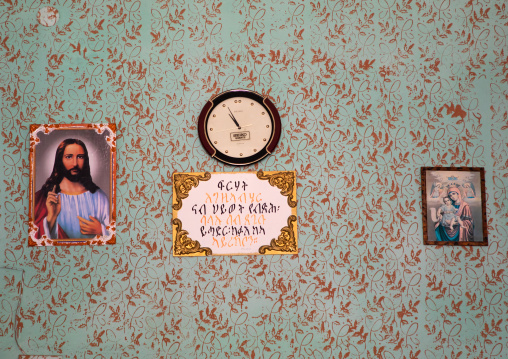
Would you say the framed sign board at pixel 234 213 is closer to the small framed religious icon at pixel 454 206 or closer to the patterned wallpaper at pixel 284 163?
the patterned wallpaper at pixel 284 163

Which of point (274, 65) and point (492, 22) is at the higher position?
point (492, 22)

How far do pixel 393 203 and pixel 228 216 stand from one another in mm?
805

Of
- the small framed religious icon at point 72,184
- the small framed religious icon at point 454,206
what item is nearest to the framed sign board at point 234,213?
the small framed religious icon at point 72,184

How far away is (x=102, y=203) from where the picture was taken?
2.24 metres

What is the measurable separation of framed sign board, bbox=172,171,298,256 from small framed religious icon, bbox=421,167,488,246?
2.15 ft

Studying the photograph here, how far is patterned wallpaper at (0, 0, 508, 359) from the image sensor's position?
2197 millimetres

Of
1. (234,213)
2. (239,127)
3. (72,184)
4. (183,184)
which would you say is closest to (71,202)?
(72,184)

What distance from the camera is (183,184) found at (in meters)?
2.25

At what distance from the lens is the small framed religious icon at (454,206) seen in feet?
7.40

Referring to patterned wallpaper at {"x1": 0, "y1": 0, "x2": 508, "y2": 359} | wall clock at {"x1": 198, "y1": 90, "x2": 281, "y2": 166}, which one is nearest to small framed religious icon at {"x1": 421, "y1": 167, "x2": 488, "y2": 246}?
patterned wallpaper at {"x1": 0, "y1": 0, "x2": 508, "y2": 359}

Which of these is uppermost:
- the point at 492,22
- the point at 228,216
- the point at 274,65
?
the point at 492,22

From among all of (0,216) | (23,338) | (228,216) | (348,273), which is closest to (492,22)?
(348,273)

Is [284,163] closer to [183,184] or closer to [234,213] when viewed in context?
[234,213]

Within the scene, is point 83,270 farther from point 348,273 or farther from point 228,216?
point 348,273
